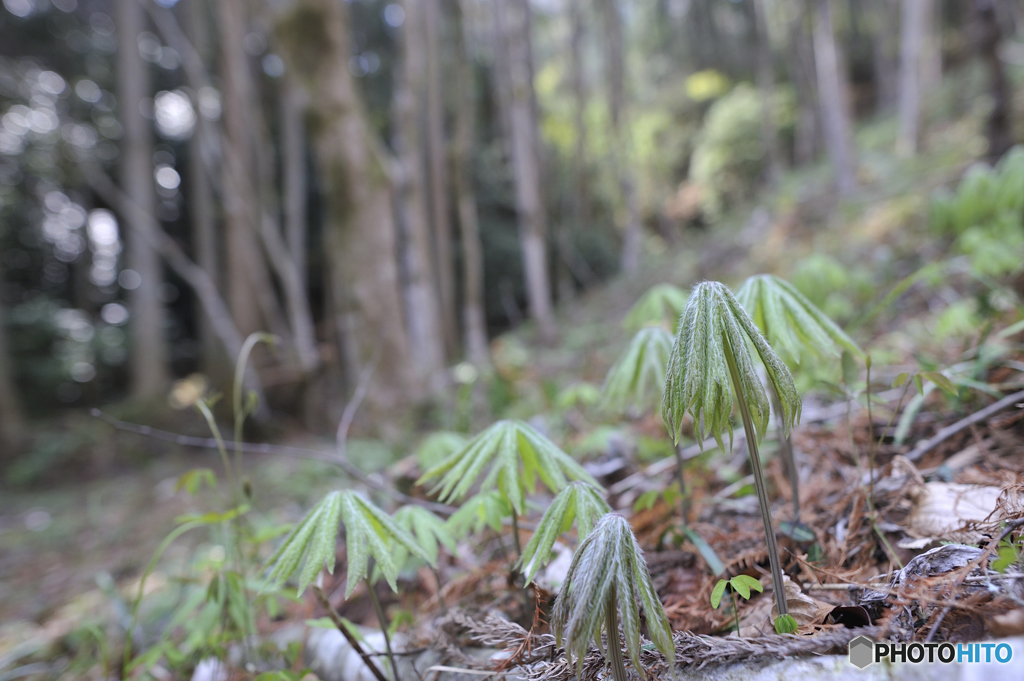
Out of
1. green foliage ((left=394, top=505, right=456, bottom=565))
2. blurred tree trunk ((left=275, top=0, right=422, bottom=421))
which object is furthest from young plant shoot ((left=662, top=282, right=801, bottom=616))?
blurred tree trunk ((left=275, top=0, right=422, bottom=421))

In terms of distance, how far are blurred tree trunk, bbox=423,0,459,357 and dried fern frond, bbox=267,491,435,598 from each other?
30.3 ft

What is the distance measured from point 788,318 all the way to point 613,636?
0.62 metres

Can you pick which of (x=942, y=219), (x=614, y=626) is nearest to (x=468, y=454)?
(x=614, y=626)

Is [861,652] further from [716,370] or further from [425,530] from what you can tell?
[425,530]

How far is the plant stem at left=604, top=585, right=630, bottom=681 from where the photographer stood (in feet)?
2.07

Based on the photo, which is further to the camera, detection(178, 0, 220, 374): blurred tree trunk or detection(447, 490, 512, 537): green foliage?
detection(178, 0, 220, 374): blurred tree trunk

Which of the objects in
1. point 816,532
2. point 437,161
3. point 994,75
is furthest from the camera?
point 437,161

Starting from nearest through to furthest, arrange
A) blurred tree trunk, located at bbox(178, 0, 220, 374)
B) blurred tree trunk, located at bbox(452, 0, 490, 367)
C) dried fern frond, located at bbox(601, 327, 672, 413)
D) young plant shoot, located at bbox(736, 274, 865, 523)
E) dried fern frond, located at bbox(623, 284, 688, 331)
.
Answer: young plant shoot, located at bbox(736, 274, 865, 523) < dried fern frond, located at bbox(601, 327, 672, 413) < dried fern frond, located at bbox(623, 284, 688, 331) < blurred tree trunk, located at bbox(452, 0, 490, 367) < blurred tree trunk, located at bbox(178, 0, 220, 374)

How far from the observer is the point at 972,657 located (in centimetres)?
56

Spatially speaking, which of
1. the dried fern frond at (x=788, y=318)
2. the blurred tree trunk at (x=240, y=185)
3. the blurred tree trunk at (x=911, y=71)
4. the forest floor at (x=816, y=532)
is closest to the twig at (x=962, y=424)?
the forest floor at (x=816, y=532)

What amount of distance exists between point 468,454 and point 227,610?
0.75m

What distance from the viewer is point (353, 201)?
15.3ft

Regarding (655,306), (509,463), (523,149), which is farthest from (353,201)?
(523,149)

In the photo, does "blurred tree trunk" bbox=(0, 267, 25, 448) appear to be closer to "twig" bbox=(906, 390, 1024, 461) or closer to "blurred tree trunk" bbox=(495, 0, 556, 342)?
"blurred tree trunk" bbox=(495, 0, 556, 342)
